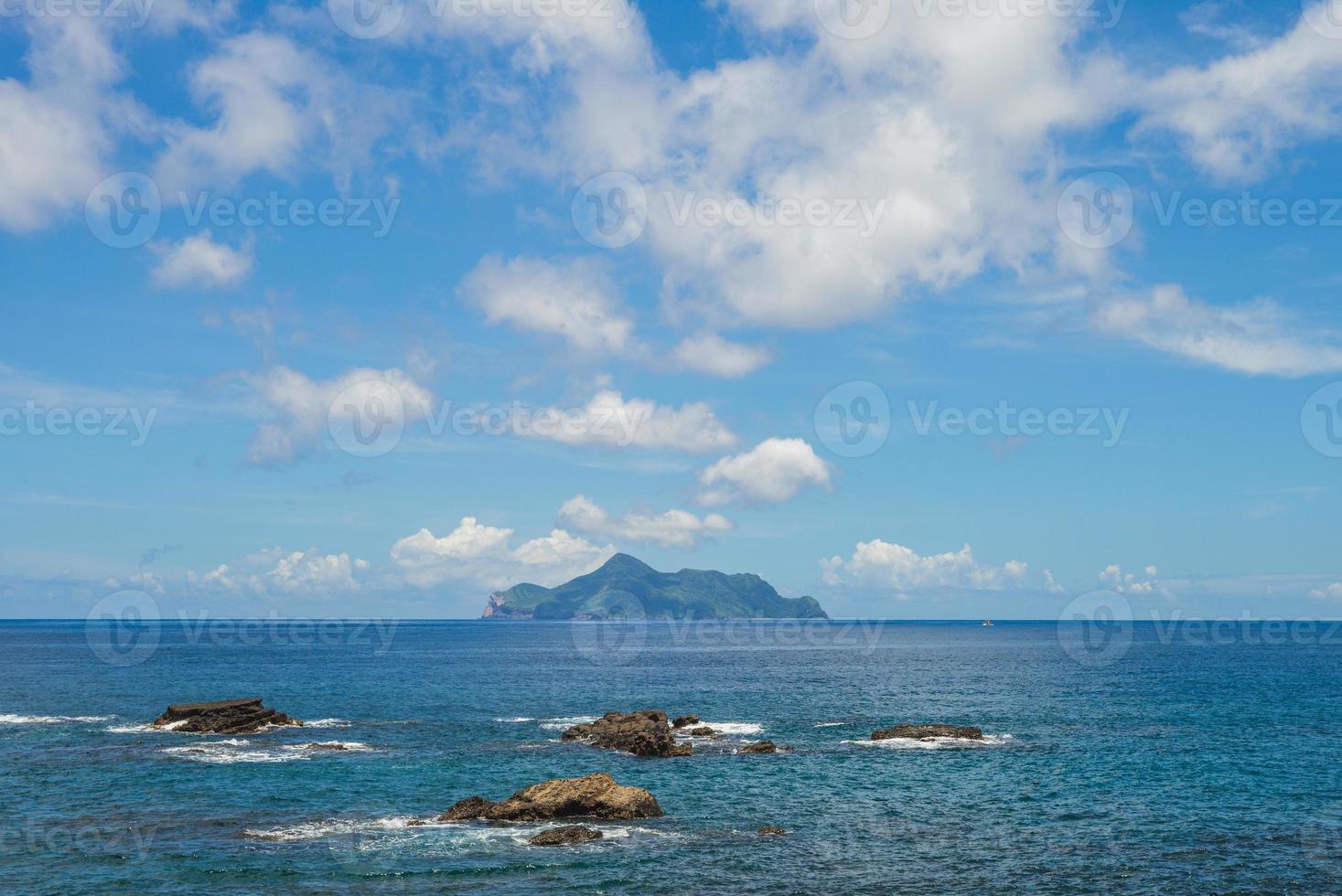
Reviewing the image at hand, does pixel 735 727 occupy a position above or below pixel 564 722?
above

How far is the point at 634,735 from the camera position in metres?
75.6

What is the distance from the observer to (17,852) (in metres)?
46.0

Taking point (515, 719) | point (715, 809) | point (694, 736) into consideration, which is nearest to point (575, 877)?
point (715, 809)

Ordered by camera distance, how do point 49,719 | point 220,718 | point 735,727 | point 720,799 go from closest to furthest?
point 720,799 < point 220,718 < point 735,727 < point 49,719

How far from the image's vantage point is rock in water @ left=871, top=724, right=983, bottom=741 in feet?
264

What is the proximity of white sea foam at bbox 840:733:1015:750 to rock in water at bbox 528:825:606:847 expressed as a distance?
113ft

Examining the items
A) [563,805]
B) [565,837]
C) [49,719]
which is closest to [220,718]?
[49,719]

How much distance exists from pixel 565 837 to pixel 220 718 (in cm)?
5113

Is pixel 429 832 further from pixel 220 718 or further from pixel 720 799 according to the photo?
pixel 220 718

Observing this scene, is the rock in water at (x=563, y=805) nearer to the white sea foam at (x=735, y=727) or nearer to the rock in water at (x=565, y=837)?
the rock in water at (x=565, y=837)

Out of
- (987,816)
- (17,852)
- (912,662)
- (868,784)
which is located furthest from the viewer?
(912,662)

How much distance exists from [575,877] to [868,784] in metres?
26.5

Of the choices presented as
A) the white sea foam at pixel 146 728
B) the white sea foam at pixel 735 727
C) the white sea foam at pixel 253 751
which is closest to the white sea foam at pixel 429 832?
the white sea foam at pixel 253 751

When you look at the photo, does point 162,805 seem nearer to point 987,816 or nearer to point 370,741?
point 370,741
